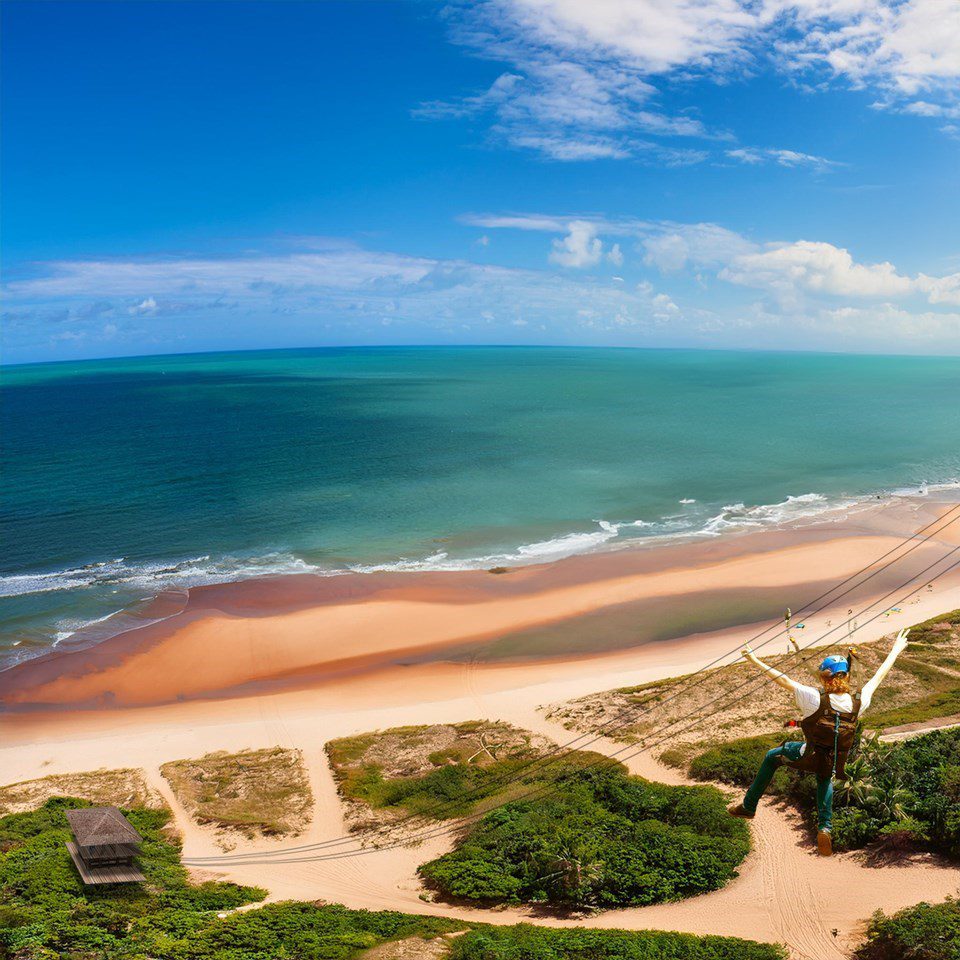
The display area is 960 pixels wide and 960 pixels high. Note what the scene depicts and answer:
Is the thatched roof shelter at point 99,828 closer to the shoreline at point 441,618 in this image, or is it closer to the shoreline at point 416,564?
the shoreline at point 441,618

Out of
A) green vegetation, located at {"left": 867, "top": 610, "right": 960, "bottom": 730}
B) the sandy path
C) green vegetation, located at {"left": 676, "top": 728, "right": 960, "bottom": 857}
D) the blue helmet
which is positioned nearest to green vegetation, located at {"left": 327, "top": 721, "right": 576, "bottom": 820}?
the sandy path

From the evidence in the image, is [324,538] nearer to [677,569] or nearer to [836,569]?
[677,569]

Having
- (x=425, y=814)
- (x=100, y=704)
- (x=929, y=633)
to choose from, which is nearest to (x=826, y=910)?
(x=425, y=814)

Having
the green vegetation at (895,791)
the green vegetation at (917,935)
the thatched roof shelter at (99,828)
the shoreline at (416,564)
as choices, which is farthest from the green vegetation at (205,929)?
the shoreline at (416,564)

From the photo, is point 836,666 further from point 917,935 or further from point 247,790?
point 247,790

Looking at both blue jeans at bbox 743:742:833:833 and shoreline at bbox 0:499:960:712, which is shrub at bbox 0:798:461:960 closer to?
shoreline at bbox 0:499:960:712

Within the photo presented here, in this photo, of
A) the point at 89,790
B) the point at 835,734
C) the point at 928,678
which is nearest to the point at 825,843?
the point at 835,734
